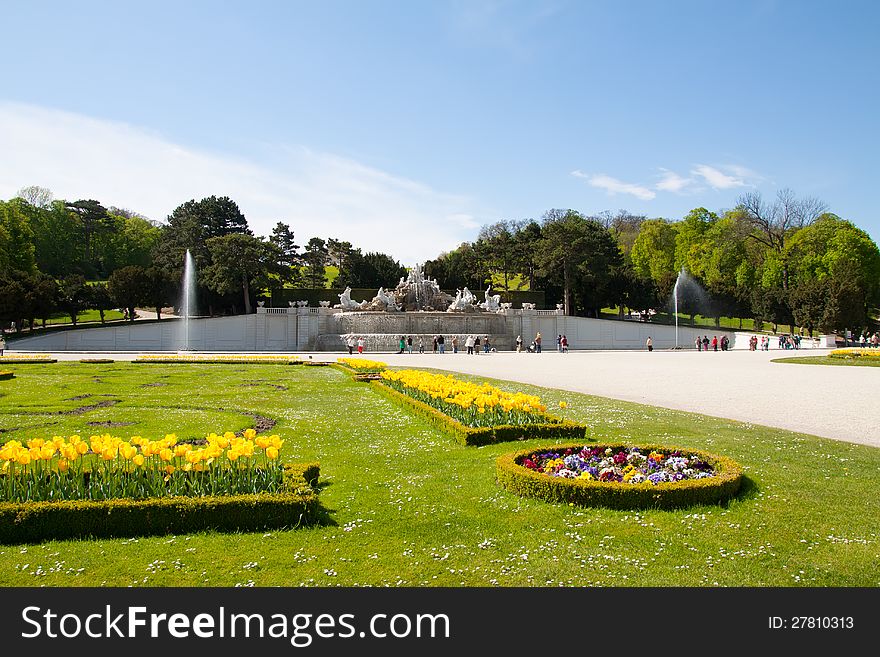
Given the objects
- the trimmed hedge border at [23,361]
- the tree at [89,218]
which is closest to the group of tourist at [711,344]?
the trimmed hedge border at [23,361]

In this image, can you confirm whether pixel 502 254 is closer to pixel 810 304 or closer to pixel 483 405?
pixel 810 304

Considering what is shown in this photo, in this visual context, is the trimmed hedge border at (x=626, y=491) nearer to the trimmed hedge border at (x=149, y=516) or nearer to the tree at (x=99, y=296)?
the trimmed hedge border at (x=149, y=516)

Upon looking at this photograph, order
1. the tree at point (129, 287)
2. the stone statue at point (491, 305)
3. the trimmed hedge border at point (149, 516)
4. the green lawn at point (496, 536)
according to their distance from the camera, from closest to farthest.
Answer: the green lawn at point (496, 536) < the trimmed hedge border at point (149, 516) < the tree at point (129, 287) < the stone statue at point (491, 305)

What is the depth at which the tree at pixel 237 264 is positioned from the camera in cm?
5928

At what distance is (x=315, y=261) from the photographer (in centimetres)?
7500

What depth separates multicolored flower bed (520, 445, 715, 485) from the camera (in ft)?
22.1

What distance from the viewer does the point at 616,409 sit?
1280cm

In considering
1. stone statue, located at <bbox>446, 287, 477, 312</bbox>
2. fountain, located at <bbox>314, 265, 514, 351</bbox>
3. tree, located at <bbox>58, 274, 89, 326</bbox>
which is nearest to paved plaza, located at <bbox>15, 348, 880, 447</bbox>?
fountain, located at <bbox>314, 265, 514, 351</bbox>

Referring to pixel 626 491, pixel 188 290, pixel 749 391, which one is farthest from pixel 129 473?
pixel 188 290

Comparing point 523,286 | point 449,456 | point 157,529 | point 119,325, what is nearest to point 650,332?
point 523,286

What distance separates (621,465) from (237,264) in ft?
185

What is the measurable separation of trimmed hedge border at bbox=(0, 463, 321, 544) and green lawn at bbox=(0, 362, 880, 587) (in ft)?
0.49

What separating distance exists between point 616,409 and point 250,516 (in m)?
8.68

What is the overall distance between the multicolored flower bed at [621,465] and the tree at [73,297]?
54.5m
